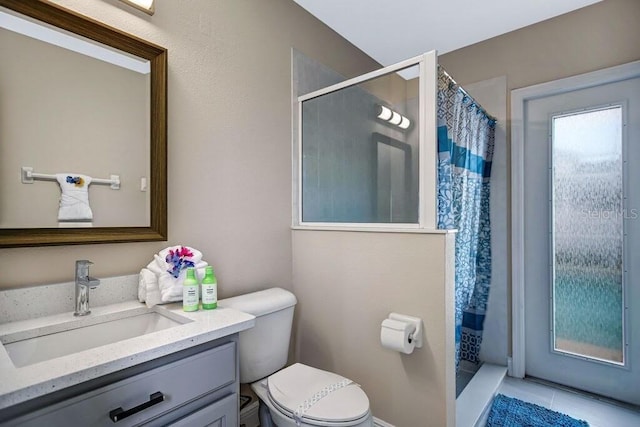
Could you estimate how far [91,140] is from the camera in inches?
50.7

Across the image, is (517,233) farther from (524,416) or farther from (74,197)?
(74,197)

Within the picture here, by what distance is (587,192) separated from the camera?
218 centimetres

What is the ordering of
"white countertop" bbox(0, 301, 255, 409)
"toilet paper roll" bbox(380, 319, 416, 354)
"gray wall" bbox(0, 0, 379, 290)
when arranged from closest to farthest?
"white countertop" bbox(0, 301, 255, 409) < "gray wall" bbox(0, 0, 379, 290) < "toilet paper roll" bbox(380, 319, 416, 354)

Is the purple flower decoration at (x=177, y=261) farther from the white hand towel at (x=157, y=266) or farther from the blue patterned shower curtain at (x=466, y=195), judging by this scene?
the blue patterned shower curtain at (x=466, y=195)

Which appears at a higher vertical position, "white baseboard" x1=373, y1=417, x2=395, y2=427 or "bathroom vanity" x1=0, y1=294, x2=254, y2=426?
"bathroom vanity" x1=0, y1=294, x2=254, y2=426

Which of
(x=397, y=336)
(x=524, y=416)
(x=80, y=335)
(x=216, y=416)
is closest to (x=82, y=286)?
(x=80, y=335)

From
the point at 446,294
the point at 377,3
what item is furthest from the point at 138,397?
the point at 377,3

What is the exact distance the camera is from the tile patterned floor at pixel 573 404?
1907 mm

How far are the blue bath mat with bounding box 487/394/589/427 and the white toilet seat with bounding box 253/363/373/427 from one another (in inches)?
42.7

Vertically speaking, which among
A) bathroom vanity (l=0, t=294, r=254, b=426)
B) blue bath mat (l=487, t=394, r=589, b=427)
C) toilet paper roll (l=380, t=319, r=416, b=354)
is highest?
bathroom vanity (l=0, t=294, r=254, b=426)

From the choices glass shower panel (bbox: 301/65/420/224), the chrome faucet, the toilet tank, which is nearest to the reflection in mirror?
glass shower panel (bbox: 301/65/420/224)

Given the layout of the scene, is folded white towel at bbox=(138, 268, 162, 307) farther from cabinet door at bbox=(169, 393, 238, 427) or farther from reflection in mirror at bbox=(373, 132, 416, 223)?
reflection in mirror at bbox=(373, 132, 416, 223)

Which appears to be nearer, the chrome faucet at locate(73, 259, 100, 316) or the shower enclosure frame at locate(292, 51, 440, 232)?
the chrome faucet at locate(73, 259, 100, 316)

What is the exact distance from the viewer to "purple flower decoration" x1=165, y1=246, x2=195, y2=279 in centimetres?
133
